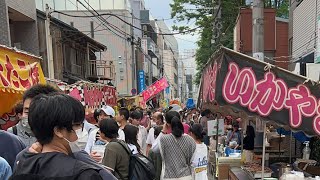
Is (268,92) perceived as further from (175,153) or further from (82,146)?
(82,146)

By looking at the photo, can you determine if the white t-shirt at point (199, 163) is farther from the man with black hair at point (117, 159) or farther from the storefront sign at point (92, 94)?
the storefront sign at point (92, 94)

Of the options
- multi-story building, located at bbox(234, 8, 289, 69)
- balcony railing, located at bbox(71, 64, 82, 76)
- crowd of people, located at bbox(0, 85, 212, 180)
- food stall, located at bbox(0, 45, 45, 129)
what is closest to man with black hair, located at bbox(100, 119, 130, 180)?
crowd of people, located at bbox(0, 85, 212, 180)

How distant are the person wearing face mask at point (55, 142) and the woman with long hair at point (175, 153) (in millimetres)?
3428

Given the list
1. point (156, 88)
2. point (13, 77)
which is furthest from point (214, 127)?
point (156, 88)

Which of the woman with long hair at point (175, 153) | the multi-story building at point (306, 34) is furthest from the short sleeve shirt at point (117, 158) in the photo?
the multi-story building at point (306, 34)

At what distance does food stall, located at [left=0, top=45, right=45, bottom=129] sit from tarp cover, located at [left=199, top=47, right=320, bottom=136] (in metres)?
3.00

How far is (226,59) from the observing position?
411 centimetres

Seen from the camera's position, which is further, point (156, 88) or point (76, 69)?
point (76, 69)

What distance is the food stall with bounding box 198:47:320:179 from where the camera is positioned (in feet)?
12.6

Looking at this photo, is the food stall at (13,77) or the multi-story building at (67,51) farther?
the multi-story building at (67,51)

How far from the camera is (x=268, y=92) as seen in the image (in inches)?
155

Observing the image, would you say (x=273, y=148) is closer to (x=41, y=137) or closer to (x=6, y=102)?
(x=6, y=102)

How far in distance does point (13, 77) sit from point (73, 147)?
3657 mm

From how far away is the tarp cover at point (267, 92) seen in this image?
3838mm
